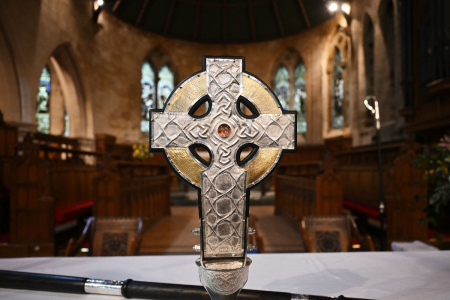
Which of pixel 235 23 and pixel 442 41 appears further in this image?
pixel 235 23

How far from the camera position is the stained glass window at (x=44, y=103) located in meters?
8.92

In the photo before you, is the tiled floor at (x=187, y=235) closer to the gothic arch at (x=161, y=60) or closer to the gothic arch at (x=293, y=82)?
the gothic arch at (x=293, y=82)

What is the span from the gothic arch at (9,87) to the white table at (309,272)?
20.6 feet

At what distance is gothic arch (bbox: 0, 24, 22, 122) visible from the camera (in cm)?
593

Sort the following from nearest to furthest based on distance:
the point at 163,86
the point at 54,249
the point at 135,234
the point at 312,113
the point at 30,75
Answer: the point at 135,234 < the point at 54,249 < the point at 30,75 < the point at 312,113 < the point at 163,86

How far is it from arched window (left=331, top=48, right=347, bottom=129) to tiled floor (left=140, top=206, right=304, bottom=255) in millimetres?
6184

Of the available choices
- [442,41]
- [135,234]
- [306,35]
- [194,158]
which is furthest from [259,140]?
[306,35]

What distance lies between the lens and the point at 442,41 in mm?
4680

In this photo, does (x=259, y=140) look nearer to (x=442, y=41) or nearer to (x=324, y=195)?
(x=324, y=195)

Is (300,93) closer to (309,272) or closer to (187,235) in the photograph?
(187,235)

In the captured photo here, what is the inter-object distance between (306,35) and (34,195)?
11.0m

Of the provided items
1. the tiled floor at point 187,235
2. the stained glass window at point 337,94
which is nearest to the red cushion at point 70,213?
the tiled floor at point 187,235

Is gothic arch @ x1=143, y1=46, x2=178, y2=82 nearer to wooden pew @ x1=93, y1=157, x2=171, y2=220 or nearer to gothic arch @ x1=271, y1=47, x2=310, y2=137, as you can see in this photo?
gothic arch @ x1=271, y1=47, x2=310, y2=137

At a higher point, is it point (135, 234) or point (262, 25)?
point (262, 25)
